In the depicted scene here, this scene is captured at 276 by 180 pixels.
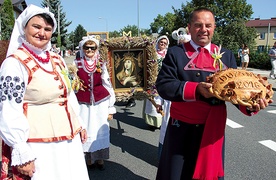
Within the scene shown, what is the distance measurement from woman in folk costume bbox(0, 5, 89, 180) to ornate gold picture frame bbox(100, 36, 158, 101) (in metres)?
2.17

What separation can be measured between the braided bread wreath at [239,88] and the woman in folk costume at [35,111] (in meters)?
1.16

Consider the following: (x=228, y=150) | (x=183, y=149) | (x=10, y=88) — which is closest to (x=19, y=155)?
(x=10, y=88)

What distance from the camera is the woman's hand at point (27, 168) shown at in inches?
73.9

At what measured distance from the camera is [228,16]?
1490 inches

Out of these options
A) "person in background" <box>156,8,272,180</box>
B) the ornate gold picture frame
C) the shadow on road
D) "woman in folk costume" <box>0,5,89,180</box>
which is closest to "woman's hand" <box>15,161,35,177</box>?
"woman in folk costume" <box>0,5,89,180</box>

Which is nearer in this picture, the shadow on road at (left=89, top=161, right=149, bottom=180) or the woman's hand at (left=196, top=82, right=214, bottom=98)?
the woman's hand at (left=196, top=82, right=214, bottom=98)

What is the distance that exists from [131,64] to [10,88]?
9.34 ft

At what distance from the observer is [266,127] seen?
5.81 meters

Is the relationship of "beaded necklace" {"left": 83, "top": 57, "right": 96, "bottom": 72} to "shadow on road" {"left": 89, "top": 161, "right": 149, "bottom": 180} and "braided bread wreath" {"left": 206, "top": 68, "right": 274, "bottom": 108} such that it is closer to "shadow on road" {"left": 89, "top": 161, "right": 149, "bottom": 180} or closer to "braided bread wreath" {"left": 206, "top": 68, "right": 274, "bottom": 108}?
"shadow on road" {"left": 89, "top": 161, "right": 149, "bottom": 180}

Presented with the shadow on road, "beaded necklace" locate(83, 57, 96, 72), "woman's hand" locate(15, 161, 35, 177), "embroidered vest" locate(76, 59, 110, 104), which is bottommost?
the shadow on road

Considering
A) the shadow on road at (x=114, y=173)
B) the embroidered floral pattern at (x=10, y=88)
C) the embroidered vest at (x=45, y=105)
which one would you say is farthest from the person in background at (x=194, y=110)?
the shadow on road at (x=114, y=173)

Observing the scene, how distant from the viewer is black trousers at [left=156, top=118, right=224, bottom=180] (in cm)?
208

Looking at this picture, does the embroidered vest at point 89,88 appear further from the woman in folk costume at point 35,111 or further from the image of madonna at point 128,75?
the woman in folk costume at point 35,111

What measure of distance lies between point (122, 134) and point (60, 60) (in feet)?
11.3
